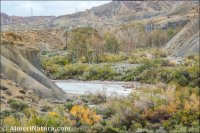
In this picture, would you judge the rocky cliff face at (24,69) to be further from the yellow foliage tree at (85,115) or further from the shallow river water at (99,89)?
the yellow foliage tree at (85,115)

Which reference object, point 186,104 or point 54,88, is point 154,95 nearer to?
point 186,104

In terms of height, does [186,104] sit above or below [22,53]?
below

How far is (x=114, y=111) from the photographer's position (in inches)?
1048

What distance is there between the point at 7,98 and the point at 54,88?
9142 millimetres

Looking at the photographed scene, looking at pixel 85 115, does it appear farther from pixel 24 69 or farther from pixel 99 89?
pixel 99 89

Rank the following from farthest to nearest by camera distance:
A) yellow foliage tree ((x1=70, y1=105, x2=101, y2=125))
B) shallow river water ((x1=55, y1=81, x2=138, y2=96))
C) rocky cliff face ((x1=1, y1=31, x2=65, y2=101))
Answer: shallow river water ((x1=55, y1=81, x2=138, y2=96)), rocky cliff face ((x1=1, y1=31, x2=65, y2=101)), yellow foliage tree ((x1=70, y1=105, x2=101, y2=125))

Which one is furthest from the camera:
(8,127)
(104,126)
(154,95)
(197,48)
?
(197,48)

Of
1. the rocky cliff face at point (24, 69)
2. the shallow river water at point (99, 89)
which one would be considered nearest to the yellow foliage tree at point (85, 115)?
the rocky cliff face at point (24, 69)

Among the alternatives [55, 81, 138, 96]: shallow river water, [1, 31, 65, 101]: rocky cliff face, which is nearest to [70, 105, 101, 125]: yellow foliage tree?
[1, 31, 65, 101]: rocky cliff face

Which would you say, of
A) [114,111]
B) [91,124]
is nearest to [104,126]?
[91,124]

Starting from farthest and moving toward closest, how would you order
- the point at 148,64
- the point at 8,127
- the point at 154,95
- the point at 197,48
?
the point at 197,48, the point at 148,64, the point at 154,95, the point at 8,127

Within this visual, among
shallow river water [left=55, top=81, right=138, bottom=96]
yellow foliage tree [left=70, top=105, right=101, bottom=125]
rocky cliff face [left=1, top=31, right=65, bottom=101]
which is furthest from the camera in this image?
shallow river water [left=55, top=81, right=138, bottom=96]

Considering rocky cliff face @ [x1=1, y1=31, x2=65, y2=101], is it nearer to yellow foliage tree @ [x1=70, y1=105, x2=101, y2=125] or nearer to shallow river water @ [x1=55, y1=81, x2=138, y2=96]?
shallow river water @ [x1=55, y1=81, x2=138, y2=96]

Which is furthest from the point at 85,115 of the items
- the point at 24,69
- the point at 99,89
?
the point at 99,89
